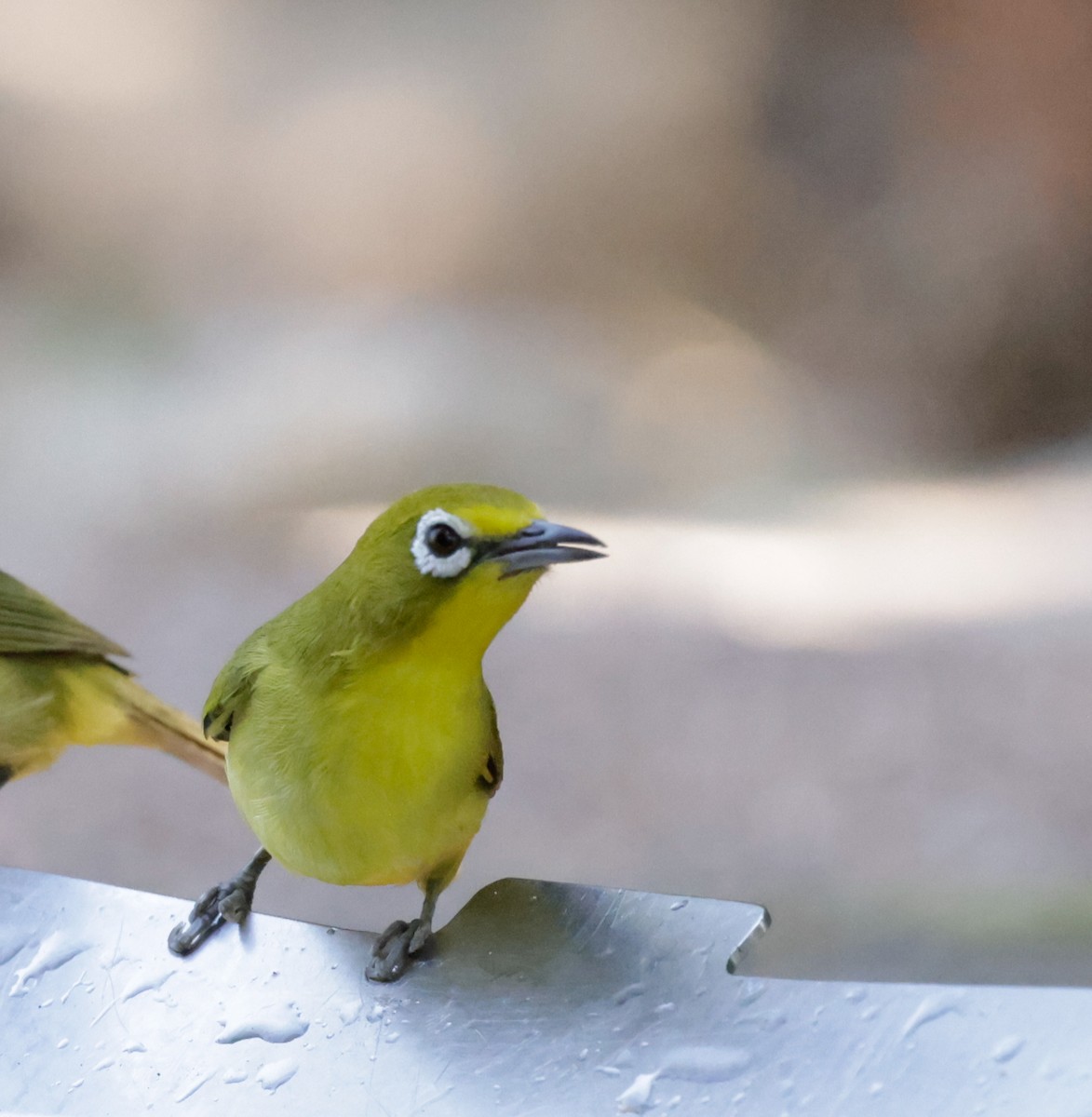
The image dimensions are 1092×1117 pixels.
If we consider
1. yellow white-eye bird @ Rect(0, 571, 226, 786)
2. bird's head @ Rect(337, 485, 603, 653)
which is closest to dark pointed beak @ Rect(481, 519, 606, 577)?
bird's head @ Rect(337, 485, 603, 653)

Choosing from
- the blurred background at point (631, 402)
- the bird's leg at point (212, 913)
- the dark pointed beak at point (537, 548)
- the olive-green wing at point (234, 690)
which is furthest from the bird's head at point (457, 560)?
the blurred background at point (631, 402)

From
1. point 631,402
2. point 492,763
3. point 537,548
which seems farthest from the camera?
point 631,402

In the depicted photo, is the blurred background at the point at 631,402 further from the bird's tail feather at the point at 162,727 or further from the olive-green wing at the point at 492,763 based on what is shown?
the olive-green wing at the point at 492,763

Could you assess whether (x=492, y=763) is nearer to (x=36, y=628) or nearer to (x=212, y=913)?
(x=212, y=913)

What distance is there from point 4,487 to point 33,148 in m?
0.65

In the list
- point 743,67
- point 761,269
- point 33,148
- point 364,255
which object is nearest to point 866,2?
point 743,67

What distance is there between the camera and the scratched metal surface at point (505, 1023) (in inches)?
27.6

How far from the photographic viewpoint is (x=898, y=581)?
251 cm

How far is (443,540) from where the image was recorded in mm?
807

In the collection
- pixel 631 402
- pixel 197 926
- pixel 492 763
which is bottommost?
pixel 197 926

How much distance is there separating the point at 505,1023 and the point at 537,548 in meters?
0.29

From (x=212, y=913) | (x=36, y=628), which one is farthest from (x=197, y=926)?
(x=36, y=628)

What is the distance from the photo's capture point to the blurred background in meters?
2.08

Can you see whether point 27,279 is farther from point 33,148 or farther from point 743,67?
point 743,67
